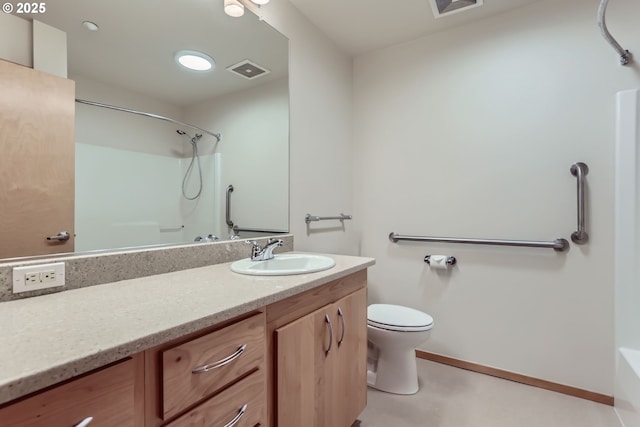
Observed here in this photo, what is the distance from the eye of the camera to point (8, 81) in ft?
2.91

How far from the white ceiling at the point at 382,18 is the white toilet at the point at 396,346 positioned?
1.97 m

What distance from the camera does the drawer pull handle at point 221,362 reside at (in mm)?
717

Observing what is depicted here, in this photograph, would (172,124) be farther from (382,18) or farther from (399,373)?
(399,373)

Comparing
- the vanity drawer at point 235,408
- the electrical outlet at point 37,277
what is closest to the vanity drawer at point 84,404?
the vanity drawer at point 235,408

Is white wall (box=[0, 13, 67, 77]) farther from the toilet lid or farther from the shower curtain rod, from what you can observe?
the toilet lid

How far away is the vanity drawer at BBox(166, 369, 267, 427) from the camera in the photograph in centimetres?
71

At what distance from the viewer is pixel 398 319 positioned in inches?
71.7

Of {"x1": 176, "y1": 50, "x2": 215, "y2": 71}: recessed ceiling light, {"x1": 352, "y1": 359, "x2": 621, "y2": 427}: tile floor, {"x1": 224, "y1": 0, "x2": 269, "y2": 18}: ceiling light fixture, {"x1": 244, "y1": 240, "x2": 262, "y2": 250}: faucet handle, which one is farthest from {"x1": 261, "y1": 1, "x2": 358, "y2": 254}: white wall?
{"x1": 352, "y1": 359, "x2": 621, "y2": 427}: tile floor

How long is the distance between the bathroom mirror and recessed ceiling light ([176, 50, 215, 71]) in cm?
2

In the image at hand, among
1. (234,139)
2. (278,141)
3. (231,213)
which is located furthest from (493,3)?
(231,213)

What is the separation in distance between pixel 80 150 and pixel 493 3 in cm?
237

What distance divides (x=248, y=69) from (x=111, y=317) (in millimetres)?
1441

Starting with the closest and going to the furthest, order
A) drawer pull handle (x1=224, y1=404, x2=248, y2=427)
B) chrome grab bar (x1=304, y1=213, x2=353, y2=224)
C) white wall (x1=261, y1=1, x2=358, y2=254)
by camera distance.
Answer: drawer pull handle (x1=224, y1=404, x2=248, y2=427) → white wall (x1=261, y1=1, x2=358, y2=254) → chrome grab bar (x1=304, y1=213, x2=353, y2=224)

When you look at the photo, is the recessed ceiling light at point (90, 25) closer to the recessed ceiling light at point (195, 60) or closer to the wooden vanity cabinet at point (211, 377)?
the recessed ceiling light at point (195, 60)
